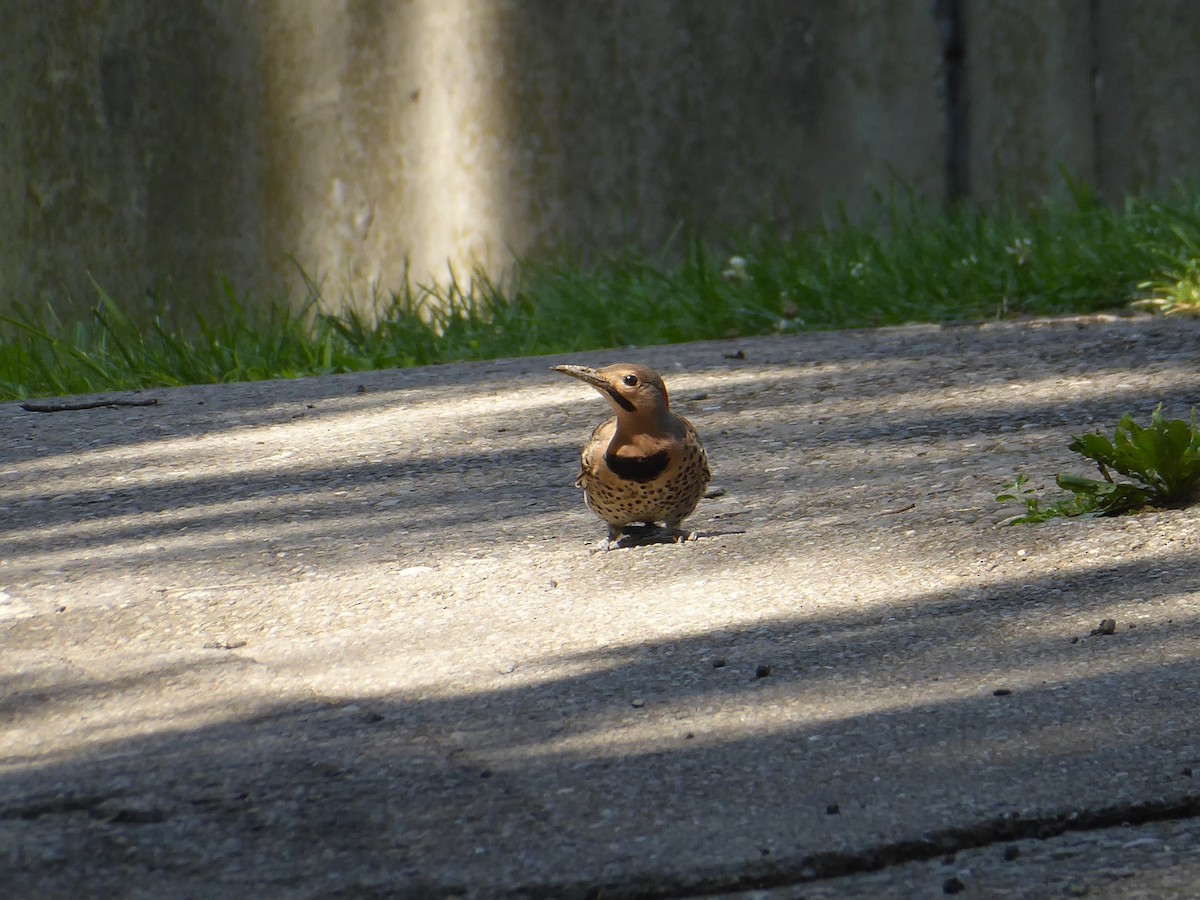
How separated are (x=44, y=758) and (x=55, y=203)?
5655 millimetres

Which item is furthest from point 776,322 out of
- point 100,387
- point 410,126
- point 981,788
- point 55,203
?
point 981,788

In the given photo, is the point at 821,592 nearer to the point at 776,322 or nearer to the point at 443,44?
the point at 776,322

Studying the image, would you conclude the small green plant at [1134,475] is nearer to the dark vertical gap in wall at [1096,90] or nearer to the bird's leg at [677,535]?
the bird's leg at [677,535]

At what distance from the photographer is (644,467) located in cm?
318

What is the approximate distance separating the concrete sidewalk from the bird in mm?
135

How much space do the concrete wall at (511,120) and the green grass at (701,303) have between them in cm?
44

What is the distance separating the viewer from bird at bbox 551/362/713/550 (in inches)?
125

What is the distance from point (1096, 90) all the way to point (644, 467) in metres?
4.92

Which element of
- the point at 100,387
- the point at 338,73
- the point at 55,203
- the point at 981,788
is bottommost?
the point at 981,788

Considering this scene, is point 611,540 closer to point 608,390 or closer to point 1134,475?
point 608,390

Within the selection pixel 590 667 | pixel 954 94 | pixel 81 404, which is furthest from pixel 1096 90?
pixel 590 667

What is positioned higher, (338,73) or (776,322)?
(338,73)

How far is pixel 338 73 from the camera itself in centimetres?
710

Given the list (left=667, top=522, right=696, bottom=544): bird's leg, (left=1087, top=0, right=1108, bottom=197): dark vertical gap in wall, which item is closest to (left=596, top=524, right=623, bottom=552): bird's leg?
(left=667, top=522, right=696, bottom=544): bird's leg
